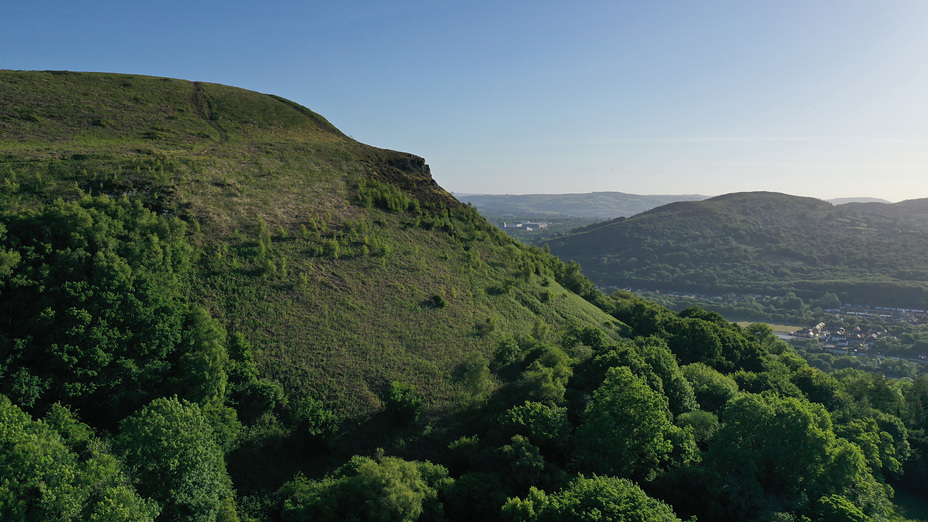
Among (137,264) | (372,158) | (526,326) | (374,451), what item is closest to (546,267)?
(526,326)

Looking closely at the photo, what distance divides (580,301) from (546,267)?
30.3 ft

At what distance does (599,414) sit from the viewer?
32281mm

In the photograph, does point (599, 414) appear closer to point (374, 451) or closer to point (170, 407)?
point (374, 451)

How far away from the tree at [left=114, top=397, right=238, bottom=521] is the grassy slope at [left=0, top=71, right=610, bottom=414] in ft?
34.7

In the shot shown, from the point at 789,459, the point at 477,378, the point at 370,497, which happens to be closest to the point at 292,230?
the point at 477,378

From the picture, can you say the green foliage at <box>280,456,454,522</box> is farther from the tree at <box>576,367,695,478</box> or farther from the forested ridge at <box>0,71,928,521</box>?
the tree at <box>576,367,695,478</box>

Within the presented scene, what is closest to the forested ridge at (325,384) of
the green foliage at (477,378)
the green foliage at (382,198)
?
the green foliage at (477,378)

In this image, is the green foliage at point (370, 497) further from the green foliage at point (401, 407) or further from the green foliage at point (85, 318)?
the green foliage at point (85, 318)

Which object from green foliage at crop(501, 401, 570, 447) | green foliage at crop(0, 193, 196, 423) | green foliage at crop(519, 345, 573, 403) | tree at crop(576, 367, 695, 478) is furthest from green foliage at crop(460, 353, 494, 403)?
green foliage at crop(0, 193, 196, 423)

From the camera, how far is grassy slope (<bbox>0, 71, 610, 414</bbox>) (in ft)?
132

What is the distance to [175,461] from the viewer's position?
2345cm

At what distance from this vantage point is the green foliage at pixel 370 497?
79.5 ft

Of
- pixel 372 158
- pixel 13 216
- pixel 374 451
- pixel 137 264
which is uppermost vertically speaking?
pixel 372 158

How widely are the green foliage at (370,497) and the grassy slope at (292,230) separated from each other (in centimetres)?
971
